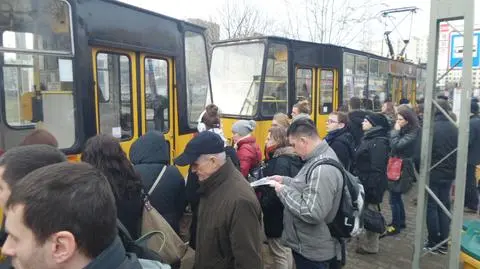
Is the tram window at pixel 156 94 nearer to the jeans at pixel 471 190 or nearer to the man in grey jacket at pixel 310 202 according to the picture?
the man in grey jacket at pixel 310 202

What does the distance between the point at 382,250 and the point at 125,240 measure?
166 inches

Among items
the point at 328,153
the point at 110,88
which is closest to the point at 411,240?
the point at 328,153

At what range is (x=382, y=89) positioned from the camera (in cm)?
1281

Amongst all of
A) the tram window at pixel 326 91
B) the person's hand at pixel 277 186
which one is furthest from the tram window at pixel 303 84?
the person's hand at pixel 277 186

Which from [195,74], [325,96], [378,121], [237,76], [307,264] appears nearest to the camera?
[307,264]

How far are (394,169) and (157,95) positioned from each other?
3.34 m

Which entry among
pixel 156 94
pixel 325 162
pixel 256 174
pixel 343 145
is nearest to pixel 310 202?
pixel 325 162

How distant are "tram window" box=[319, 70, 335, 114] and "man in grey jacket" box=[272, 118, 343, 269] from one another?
6.44m

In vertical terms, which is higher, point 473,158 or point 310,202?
point 310,202

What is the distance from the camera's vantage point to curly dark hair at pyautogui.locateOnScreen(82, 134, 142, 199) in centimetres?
245

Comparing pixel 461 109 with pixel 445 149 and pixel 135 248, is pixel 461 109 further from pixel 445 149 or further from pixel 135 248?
pixel 135 248

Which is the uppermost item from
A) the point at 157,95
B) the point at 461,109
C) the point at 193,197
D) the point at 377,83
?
the point at 377,83

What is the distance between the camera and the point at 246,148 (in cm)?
462

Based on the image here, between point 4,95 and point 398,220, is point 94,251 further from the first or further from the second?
point 398,220
